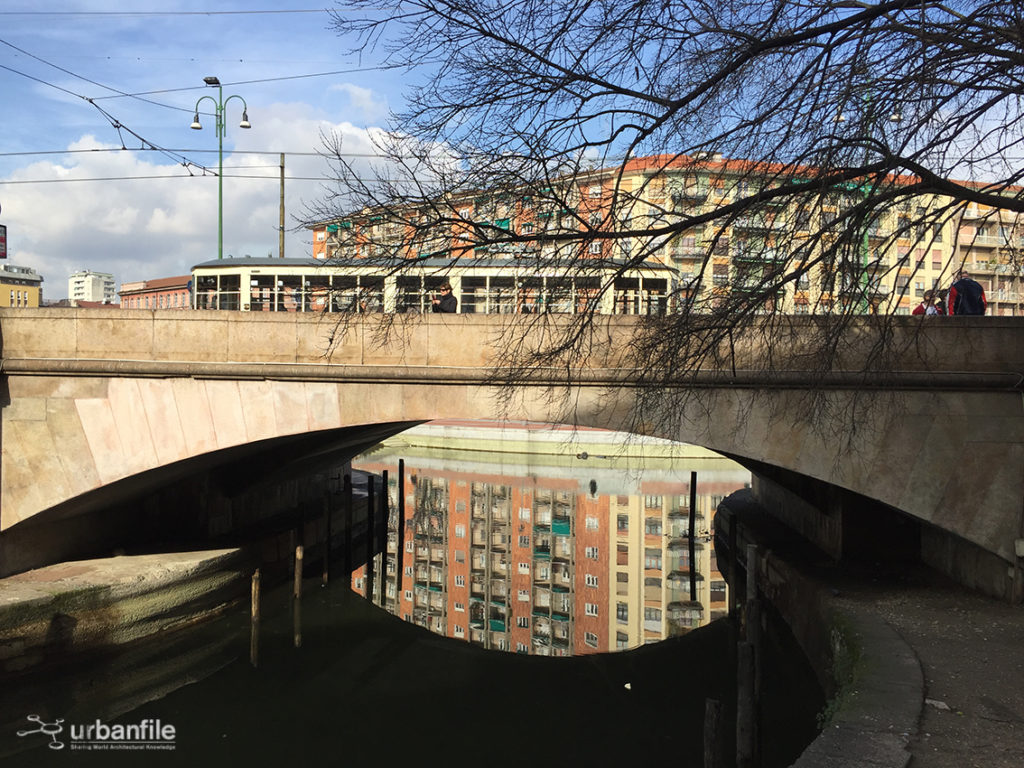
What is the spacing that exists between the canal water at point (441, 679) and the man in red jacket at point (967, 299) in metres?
4.33

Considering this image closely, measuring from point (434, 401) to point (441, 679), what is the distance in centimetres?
354

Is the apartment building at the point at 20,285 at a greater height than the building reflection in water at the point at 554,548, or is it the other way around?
the apartment building at the point at 20,285

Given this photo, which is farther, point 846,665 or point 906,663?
point 846,665

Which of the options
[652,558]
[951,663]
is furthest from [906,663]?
[652,558]

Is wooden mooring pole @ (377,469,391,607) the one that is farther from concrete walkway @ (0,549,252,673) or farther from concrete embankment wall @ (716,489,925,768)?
concrete embankment wall @ (716,489,925,768)

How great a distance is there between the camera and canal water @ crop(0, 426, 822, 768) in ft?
28.2

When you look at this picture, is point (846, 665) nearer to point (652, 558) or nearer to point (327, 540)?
point (327, 540)

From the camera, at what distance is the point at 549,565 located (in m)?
19.3

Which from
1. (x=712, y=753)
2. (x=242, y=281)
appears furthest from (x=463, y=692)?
(x=242, y=281)

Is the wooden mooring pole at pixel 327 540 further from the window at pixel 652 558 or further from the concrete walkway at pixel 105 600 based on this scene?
the window at pixel 652 558

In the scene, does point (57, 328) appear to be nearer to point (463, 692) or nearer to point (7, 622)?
point (7, 622)

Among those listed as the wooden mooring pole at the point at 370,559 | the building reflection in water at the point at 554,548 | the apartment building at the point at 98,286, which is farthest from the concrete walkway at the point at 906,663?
the apartment building at the point at 98,286

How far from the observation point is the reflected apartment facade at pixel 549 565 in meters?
14.3

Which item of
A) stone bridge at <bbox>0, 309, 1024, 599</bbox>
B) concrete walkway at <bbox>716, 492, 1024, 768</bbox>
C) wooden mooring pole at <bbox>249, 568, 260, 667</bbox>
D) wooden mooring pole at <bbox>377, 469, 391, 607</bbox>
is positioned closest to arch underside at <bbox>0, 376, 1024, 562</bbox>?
stone bridge at <bbox>0, 309, 1024, 599</bbox>
